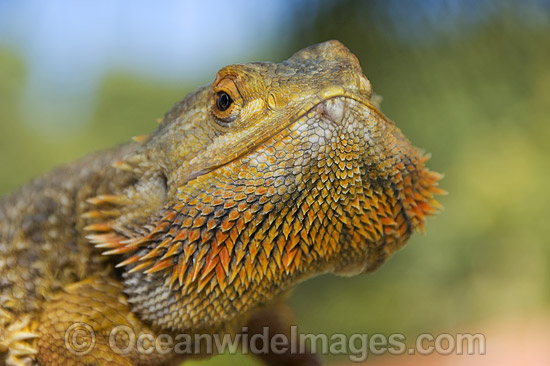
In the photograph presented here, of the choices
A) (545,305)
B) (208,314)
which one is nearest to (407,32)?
(208,314)

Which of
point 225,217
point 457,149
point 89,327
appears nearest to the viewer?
point 225,217

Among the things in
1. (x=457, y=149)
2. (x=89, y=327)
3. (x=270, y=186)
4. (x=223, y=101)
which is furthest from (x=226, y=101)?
(x=457, y=149)

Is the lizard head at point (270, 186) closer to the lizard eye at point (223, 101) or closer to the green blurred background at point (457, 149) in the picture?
the lizard eye at point (223, 101)

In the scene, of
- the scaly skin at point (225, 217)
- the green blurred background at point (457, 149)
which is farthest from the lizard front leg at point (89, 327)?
the green blurred background at point (457, 149)

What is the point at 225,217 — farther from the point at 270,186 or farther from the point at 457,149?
the point at 457,149

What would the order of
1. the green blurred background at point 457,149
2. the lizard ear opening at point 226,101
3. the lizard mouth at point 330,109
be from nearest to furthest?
the lizard mouth at point 330,109
the lizard ear opening at point 226,101
the green blurred background at point 457,149

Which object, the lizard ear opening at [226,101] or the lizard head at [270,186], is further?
the lizard ear opening at [226,101]

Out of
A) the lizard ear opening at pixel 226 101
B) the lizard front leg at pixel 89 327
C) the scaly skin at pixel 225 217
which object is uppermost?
the lizard ear opening at pixel 226 101
